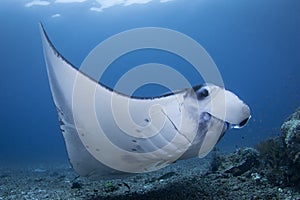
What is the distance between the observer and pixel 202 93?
2938 millimetres

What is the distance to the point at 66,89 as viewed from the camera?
9.39 ft

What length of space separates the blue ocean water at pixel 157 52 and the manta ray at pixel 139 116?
10373mm

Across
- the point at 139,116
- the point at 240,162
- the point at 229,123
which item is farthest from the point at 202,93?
the point at 240,162

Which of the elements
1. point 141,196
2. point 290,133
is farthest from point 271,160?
point 141,196

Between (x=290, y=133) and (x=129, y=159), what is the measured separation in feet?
9.50

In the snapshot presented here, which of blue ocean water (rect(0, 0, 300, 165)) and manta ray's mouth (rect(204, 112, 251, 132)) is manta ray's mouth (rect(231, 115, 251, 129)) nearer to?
manta ray's mouth (rect(204, 112, 251, 132))

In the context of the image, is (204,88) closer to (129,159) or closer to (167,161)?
(167,161)

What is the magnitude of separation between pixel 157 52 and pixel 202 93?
298 ft

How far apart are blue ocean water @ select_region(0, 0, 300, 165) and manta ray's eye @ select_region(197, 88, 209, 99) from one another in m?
10.5

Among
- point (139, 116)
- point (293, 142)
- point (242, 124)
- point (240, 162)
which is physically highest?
point (139, 116)

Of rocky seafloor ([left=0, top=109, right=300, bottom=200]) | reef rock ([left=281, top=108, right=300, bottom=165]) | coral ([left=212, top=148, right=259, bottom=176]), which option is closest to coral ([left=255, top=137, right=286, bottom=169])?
rocky seafloor ([left=0, top=109, right=300, bottom=200])

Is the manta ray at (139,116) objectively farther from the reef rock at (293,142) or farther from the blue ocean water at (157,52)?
the blue ocean water at (157,52)

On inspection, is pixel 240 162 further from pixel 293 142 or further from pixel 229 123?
pixel 229 123

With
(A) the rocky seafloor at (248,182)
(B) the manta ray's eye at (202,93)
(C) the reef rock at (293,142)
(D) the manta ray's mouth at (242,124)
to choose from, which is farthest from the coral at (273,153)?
(B) the manta ray's eye at (202,93)
